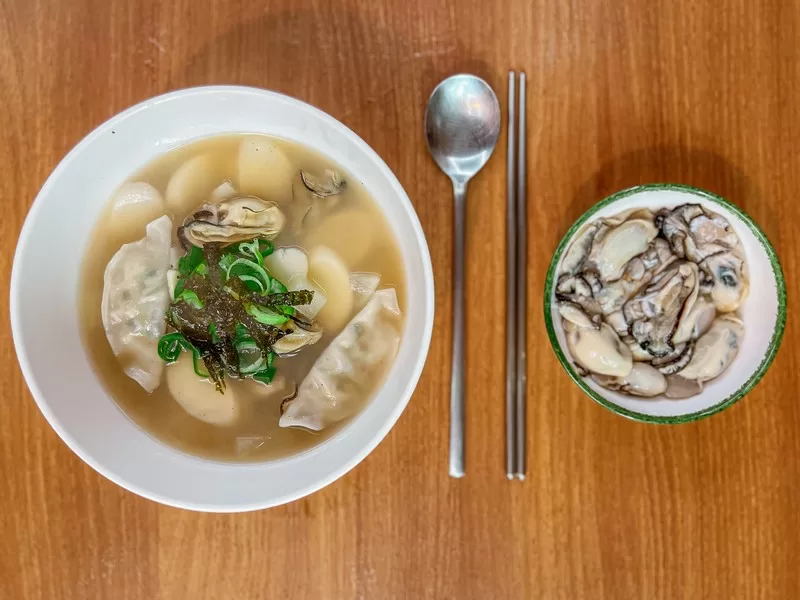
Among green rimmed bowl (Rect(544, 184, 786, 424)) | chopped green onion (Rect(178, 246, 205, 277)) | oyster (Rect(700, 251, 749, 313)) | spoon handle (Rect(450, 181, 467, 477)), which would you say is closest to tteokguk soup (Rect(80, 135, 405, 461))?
chopped green onion (Rect(178, 246, 205, 277))

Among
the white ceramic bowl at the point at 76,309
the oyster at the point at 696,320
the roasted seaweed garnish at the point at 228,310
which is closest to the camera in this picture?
the white ceramic bowl at the point at 76,309

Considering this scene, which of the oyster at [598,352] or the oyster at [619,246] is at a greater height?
the oyster at [619,246]

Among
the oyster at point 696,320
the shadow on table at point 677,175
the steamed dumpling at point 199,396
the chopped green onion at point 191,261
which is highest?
the shadow on table at point 677,175

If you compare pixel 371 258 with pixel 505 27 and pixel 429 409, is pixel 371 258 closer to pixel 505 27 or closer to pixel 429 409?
pixel 429 409

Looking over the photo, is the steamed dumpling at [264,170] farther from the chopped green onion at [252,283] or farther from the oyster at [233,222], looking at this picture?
the chopped green onion at [252,283]

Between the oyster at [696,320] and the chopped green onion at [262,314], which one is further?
the oyster at [696,320]

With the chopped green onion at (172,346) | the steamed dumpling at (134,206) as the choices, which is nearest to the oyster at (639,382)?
the chopped green onion at (172,346)
